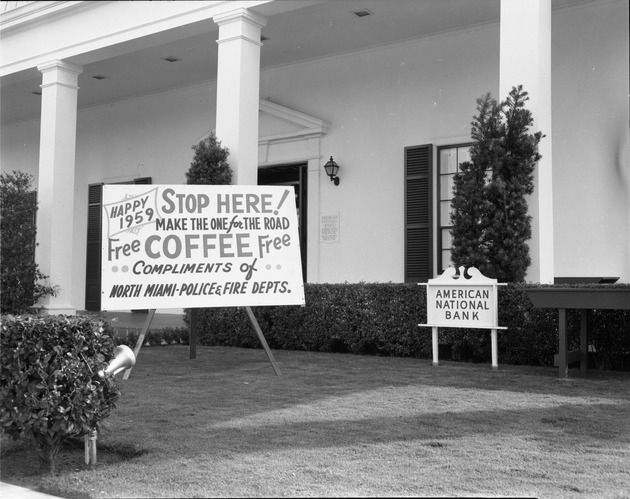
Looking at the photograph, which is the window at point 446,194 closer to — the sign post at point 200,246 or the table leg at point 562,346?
the table leg at point 562,346

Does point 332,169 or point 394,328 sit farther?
point 332,169

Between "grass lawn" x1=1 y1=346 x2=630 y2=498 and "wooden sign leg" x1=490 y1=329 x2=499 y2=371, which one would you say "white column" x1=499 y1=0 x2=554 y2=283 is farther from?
"grass lawn" x1=1 y1=346 x2=630 y2=498

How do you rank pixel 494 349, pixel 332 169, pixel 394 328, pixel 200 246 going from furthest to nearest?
pixel 332 169
pixel 394 328
pixel 494 349
pixel 200 246

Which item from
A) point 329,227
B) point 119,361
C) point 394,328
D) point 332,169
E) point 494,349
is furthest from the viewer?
point 329,227

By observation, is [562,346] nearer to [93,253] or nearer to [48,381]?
[48,381]

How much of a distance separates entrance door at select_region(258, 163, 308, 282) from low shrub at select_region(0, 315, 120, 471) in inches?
399

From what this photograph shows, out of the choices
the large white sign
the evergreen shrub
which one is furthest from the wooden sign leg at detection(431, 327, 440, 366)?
the evergreen shrub

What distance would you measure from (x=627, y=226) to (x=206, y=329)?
6719 mm

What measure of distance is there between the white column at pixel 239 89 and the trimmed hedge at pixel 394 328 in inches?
90.7

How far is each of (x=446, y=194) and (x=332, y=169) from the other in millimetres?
2349

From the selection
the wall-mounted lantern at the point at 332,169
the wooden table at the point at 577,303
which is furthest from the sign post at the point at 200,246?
the wall-mounted lantern at the point at 332,169

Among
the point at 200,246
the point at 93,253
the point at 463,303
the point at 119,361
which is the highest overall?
the point at 93,253

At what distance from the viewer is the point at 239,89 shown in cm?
1105

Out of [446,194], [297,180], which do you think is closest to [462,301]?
[446,194]
